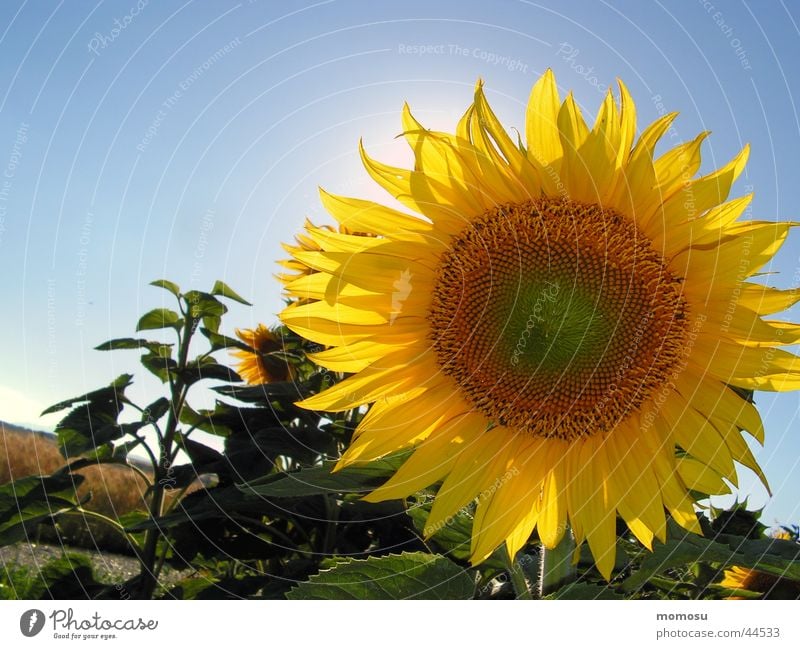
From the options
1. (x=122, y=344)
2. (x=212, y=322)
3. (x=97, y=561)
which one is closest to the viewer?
(x=122, y=344)

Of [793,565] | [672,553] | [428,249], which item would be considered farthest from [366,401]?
[793,565]

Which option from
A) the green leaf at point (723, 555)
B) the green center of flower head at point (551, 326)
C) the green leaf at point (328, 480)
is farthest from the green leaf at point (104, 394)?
the green leaf at point (723, 555)

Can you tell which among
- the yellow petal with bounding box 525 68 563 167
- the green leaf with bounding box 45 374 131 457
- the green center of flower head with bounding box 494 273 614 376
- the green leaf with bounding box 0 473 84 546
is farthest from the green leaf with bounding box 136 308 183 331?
the yellow petal with bounding box 525 68 563 167

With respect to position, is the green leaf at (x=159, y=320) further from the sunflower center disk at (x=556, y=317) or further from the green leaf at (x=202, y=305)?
the sunflower center disk at (x=556, y=317)

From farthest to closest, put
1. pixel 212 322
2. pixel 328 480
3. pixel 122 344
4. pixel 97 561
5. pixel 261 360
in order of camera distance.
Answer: pixel 97 561
pixel 261 360
pixel 212 322
pixel 122 344
pixel 328 480

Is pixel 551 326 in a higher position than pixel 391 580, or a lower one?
higher

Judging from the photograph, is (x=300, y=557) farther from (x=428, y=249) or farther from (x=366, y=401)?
(x=428, y=249)

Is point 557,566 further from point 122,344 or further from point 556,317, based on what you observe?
point 122,344
